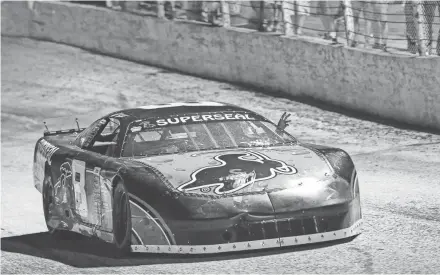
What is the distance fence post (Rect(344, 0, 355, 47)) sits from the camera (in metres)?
15.7

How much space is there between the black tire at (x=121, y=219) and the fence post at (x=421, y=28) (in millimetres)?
7300

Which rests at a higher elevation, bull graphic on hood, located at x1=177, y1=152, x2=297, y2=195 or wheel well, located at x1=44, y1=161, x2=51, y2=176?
bull graphic on hood, located at x1=177, y1=152, x2=297, y2=195

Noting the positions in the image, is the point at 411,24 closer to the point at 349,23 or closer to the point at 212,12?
the point at 349,23

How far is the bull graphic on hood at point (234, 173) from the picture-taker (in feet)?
24.9

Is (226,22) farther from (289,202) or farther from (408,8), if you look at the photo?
(289,202)

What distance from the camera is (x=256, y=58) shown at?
725 inches

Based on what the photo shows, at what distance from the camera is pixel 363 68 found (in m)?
15.6

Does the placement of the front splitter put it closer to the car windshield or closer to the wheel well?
the car windshield

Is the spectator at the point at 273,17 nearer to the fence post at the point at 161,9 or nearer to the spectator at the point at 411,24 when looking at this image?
the fence post at the point at 161,9

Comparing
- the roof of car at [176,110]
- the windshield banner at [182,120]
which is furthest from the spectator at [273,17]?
the windshield banner at [182,120]

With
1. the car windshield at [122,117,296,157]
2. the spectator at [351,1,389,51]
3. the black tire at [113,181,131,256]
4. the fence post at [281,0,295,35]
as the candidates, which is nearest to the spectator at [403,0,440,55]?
the spectator at [351,1,389,51]

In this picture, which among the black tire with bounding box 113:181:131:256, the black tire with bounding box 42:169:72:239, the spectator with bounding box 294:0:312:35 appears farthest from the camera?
the spectator with bounding box 294:0:312:35

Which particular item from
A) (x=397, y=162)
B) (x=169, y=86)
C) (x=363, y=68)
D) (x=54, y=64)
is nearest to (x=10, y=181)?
(x=397, y=162)

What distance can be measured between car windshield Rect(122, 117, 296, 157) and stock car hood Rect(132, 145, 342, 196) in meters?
0.20
